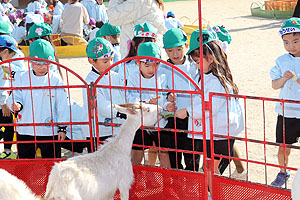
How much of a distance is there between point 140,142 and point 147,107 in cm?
82

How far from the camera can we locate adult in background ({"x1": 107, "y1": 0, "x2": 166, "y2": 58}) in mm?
6926

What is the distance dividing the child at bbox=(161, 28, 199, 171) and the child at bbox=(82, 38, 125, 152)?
59 centimetres

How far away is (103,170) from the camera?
3895 millimetres

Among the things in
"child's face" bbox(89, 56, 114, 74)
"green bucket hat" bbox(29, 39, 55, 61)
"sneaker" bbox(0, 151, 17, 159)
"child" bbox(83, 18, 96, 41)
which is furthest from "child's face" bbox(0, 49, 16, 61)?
"child" bbox(83, 18, 96, 41)

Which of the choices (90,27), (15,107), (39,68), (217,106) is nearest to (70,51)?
(90,27)

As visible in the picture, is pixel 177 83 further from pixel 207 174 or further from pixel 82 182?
pixel 82 182

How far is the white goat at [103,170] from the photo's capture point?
11.9 ft

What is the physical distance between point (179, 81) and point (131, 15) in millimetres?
2235

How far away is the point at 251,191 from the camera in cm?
393

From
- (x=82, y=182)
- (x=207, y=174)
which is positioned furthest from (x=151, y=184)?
(x=82, y=182)

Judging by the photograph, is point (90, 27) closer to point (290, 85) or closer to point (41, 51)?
point (41, 51)

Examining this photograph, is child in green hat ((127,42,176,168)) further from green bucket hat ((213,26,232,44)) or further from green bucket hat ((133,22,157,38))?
green bucket hat ((213,26,232,44))

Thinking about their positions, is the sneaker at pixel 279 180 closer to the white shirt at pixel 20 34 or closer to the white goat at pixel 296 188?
the white goat at pixel 296 188

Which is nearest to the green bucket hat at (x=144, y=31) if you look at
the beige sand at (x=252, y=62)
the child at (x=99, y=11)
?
the beige sand at (x=252, y=62)
